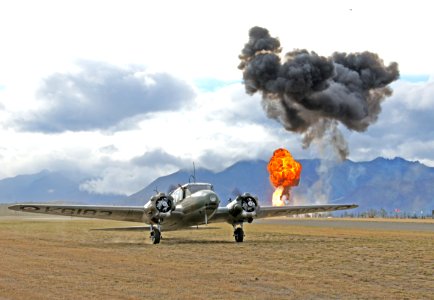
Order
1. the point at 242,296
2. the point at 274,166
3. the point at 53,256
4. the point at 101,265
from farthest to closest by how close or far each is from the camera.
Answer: the point at 274,166, the point at 53,256, the point at 101,265, the point at 242,296

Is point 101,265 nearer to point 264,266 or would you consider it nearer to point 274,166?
point 264,266

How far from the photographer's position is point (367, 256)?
27.0m

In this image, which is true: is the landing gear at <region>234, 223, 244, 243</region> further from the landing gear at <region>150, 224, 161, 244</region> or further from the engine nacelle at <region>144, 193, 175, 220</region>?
the landing gear at <region>150, 224, 161, 244</region>

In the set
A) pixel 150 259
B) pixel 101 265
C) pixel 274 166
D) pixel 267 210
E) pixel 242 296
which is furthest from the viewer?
pixel 274 166

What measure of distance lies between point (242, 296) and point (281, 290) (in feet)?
4.95

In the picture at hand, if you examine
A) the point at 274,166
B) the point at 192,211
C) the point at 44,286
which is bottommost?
the point at 44,286

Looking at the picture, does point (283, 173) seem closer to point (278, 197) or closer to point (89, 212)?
point (278, 197)

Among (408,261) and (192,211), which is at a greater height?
(192,211)

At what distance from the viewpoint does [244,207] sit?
37.2 meters

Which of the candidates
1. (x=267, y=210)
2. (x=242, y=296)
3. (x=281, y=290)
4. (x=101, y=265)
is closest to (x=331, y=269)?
(x=281, y=290)

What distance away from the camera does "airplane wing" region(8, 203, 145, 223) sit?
3716cm

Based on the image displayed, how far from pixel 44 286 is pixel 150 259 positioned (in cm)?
879

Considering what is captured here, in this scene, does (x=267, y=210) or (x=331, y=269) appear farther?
(x=267, y=210)

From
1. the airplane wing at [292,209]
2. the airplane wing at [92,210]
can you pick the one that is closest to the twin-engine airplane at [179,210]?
the airplane wing at [92,210]
